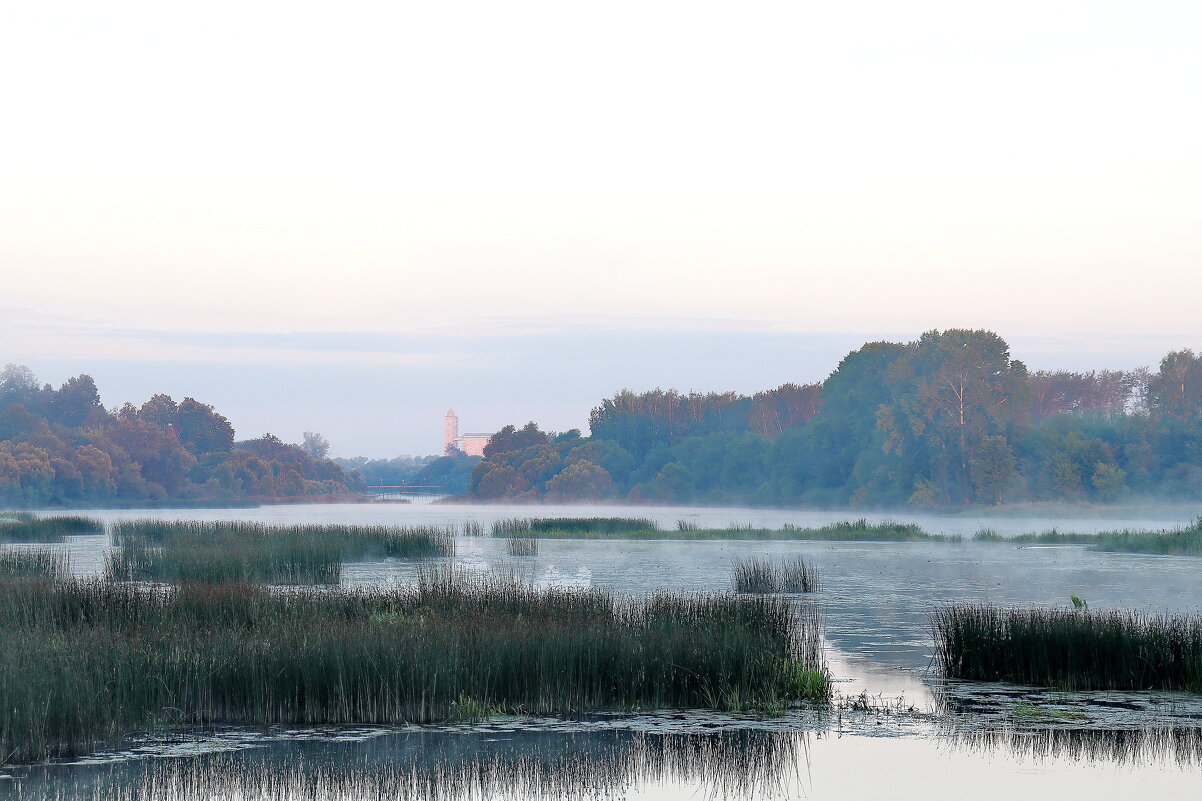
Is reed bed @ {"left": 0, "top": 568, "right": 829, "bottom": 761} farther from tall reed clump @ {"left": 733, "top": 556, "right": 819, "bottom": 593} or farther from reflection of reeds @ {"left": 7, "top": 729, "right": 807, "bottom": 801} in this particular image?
tall reed clump @ {"left": 733, "top": 556, "right": 819, "bottom": 593}

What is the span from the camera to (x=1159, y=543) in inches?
1308

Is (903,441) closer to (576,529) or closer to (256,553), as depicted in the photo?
(576,529)

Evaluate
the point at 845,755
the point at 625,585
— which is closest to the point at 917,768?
the point at 845,755

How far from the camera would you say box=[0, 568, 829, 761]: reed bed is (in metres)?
9.22

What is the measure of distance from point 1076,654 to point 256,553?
48.5 feet

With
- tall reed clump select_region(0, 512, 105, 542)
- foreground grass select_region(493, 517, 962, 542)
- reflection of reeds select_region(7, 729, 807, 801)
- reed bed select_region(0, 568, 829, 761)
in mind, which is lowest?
foreground grass select_region(493, 517, 962, 542)

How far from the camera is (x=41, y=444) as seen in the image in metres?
90.3

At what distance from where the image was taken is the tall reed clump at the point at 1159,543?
32125 millimetres

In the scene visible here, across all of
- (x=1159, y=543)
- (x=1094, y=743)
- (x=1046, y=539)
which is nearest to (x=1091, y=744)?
(x=1094, y=743)

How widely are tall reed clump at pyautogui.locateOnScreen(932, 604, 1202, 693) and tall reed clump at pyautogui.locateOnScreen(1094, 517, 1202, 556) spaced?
21.4 m

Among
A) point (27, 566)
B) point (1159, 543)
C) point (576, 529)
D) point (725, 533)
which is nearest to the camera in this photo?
point (27, 566)

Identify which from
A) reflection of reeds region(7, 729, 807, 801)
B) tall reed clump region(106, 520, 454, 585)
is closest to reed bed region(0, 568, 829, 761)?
reflection of reeds region(7, 729, 807, 801)

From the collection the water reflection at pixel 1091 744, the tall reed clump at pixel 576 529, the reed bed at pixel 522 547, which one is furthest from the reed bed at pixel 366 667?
the tall reed clump at pixel 576 529

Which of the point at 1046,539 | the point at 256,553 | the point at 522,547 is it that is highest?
the point at 256,553
